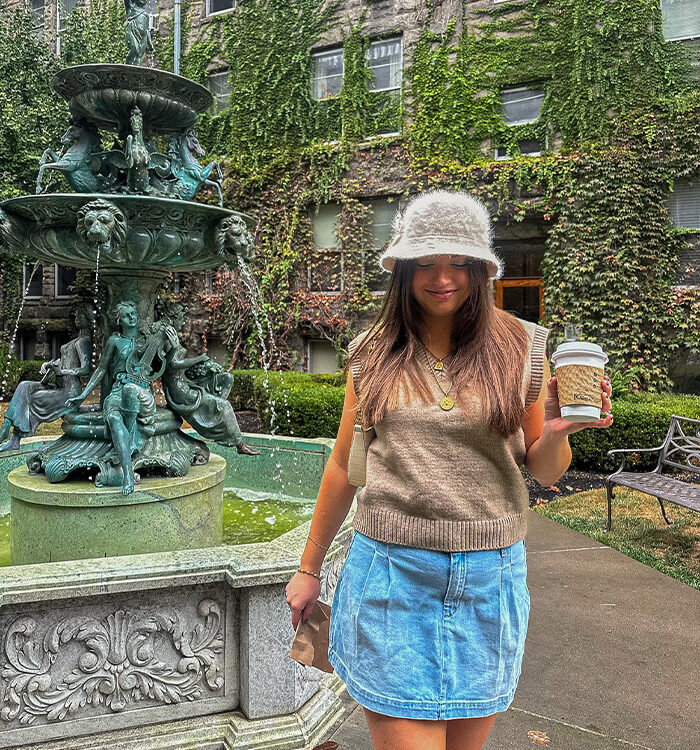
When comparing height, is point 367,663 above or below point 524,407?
below

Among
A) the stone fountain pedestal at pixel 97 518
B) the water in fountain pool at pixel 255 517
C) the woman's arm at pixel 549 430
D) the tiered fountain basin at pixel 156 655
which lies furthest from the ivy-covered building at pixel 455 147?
the woman's arm at pixel 549 430

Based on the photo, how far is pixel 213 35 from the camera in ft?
57.4

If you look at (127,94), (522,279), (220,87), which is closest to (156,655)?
(127,94)

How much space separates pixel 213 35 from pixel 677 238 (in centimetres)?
1348

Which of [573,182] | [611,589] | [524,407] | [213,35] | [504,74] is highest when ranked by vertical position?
[213,35]

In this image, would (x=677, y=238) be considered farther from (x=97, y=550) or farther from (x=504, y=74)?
(x=97, y=550)

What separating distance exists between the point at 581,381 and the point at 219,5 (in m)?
19.9

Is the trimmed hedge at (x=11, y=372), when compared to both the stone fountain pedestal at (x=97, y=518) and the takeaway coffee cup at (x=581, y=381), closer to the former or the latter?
the stone fountain pedestal at (x=97, y=518)

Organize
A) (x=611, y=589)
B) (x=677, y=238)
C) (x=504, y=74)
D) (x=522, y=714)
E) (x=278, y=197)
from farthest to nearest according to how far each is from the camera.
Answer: (x=278, y=197) → (x=504, y=74) → (x=677, y=238) → (x=611, y=589) → (x=522, y=714)

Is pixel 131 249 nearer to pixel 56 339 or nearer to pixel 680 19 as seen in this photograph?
pixel 680 19

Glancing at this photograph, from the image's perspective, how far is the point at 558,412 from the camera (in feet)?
4.99

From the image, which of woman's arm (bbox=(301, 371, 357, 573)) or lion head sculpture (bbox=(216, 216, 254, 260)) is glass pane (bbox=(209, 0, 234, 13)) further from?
woman's arm (bbox=(301, 371, 357, 573))

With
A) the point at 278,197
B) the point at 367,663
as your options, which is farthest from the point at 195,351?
the point at 367,663

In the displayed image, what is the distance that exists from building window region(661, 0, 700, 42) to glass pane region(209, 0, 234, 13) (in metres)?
11.4
